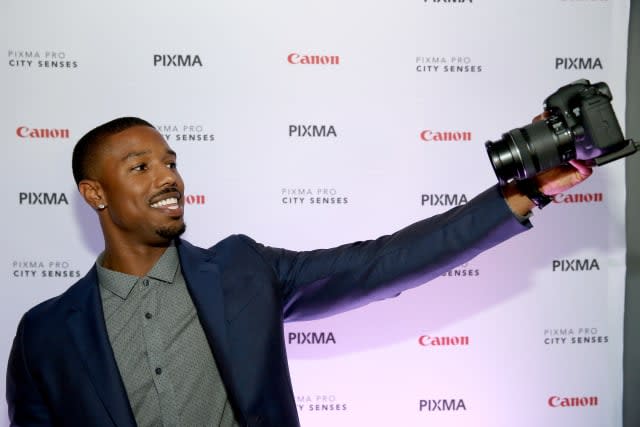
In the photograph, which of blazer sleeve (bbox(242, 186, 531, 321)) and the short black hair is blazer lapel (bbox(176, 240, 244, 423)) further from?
the short black hair

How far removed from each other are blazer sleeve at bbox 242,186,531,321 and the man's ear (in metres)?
0.42

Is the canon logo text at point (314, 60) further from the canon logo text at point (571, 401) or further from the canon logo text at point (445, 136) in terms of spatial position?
the canon logo text at point (571, 401)

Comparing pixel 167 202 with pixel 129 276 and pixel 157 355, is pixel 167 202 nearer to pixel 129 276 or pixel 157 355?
Result: pixel 129 276

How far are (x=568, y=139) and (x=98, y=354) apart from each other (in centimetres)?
122

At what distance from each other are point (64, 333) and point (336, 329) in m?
1.04

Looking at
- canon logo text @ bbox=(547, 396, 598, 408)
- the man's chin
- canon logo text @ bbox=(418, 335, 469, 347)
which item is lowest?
canon logo text @ bbox=(547, 396, 598, 408)

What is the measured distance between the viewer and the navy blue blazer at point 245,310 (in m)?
1.47

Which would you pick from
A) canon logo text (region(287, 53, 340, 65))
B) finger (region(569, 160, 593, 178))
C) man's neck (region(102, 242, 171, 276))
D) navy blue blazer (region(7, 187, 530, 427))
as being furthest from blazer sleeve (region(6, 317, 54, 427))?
finger (region(569, 160, 593, 178))

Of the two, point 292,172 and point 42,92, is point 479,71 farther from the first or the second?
point 42,92

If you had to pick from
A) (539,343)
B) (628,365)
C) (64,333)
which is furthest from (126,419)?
(628,365)

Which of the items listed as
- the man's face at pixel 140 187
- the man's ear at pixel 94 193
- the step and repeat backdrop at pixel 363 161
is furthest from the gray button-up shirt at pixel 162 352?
the step and repeat backdrop at pixel 363 161

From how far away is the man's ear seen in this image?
5.60 feet

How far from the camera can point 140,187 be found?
1630 mm

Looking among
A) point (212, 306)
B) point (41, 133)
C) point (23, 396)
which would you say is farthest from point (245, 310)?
point (41, 133)
